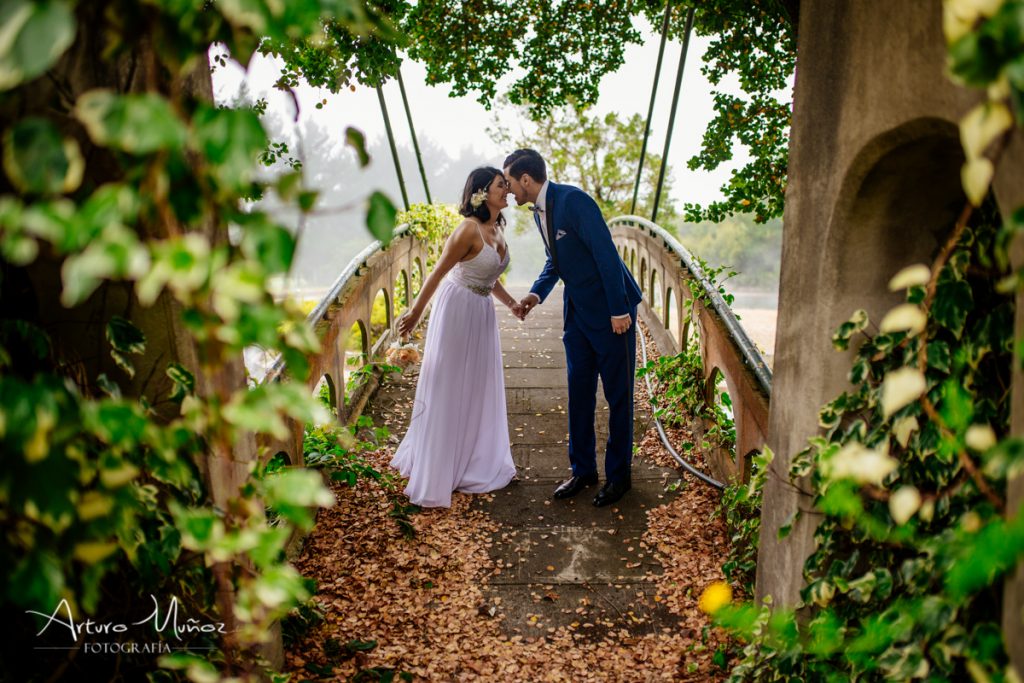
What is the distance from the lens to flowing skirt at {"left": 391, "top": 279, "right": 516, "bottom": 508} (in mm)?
4578

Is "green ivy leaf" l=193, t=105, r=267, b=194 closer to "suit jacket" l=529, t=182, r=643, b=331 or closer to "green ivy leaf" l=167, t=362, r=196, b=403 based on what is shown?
"green ivy leaf" l=167, t=362, r=196, b=403

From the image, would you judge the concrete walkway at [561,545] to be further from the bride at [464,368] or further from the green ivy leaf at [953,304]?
the green ivy leaf at [953,304]

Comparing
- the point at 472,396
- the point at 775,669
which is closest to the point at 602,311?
the point at 472,396

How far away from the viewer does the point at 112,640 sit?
7.40 ft

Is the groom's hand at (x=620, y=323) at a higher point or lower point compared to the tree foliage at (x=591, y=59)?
lower

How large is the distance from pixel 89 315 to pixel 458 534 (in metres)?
2.62

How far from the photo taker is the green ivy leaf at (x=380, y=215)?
146cm

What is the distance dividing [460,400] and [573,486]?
95cm

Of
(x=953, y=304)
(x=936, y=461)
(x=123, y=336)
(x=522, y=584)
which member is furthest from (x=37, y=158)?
(x=522, y=584)

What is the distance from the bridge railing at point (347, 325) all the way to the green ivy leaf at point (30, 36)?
7.57ft

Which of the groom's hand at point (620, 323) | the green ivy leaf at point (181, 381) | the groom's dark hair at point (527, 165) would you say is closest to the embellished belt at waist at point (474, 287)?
the groom's dark hair at point (527, 165)

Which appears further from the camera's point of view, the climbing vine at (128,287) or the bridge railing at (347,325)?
the bridge railing at (347,325)

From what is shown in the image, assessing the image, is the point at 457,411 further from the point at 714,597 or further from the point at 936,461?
the point at 936,461

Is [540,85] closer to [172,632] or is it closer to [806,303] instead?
[806,303]
